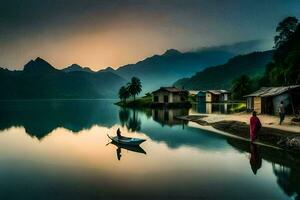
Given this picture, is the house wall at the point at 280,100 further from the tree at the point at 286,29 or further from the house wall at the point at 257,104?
the tree at the point at 286,29

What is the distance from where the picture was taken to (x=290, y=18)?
87938 millimetres

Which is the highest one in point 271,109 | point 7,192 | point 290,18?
point 290,18

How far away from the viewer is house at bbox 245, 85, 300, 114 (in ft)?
145

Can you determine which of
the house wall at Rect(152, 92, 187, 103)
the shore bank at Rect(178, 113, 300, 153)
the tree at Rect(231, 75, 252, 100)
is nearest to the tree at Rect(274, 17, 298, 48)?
the tree at Rect(231, 75, 252, 100)

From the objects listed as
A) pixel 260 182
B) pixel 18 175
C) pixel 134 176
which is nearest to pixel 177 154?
pixel 134 176

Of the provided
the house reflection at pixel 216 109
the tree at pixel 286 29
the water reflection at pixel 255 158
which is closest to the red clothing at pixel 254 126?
the water reflection at pixel 255 158

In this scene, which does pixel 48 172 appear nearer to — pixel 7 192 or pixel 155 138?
pixel 7 192

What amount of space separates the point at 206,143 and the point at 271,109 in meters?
21.0

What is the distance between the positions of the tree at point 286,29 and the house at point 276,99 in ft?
151

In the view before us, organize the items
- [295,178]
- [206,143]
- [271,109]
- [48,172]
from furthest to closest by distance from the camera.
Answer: [271,109], [206,143], [48,172], [295,178]

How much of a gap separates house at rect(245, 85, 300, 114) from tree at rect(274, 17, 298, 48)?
4611 centimetres

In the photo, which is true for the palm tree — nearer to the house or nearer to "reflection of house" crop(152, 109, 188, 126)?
"reflection of house" crop(152, 109, 188, 126)

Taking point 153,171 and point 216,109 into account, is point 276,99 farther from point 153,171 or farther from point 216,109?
point 153,171

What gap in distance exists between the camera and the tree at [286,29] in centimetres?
8781
